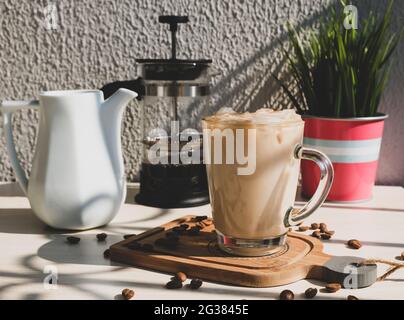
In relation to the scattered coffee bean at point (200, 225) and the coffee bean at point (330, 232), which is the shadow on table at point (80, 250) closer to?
the scattered coffee bean at point (200, 225)

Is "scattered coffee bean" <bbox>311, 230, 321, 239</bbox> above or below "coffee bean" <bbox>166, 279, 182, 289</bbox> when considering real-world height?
above

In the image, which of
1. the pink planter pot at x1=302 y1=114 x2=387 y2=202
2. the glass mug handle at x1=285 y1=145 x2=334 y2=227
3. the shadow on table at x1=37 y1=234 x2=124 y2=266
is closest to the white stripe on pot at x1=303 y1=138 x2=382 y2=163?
the pink planter pot at x1=302 y1=114 x2=387 y2=202

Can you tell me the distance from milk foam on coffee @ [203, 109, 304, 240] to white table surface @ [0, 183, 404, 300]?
3.3 inches

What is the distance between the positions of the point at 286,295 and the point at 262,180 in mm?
139

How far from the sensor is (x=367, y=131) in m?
0.90

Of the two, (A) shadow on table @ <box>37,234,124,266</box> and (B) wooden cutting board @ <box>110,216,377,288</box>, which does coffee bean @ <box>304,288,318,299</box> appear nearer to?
(B) wooden cutting board @ <box>110,216,377,288</box>

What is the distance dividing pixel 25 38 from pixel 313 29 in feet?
1.77

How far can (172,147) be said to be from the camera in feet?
3.10

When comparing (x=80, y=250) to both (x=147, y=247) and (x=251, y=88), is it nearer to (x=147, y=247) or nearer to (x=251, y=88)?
(x=147, y=247)

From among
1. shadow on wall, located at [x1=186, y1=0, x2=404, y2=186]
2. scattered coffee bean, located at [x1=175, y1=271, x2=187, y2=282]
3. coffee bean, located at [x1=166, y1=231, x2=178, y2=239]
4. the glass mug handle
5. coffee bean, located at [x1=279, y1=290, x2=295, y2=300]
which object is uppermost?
shadow on wall, located at [x1=186, y1=0, x2=404, y2=186]

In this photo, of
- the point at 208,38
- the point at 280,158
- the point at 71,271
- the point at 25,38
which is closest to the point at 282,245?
the point at 280,158

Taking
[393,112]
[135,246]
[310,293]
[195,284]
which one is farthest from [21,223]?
[393,112]

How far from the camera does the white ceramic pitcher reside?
750 millimetres

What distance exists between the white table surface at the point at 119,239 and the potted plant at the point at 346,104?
5cm
